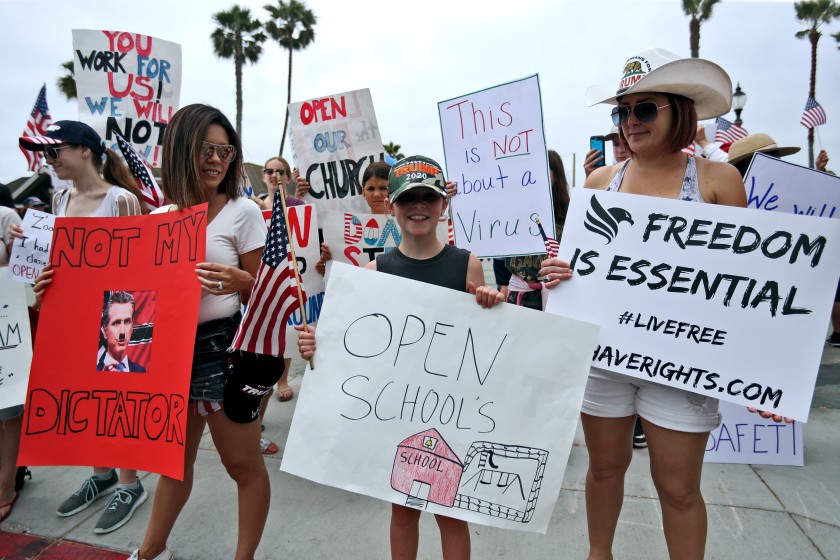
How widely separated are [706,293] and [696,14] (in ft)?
78.8

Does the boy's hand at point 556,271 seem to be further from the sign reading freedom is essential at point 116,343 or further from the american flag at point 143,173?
the american flag at point 143,173

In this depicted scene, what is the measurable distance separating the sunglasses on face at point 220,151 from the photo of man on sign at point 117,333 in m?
0.64

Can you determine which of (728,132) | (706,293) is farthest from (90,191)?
(728,132)

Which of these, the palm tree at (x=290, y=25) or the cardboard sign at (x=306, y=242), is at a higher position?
the palm tree at (x=290, y=25)

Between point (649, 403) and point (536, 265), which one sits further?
point (536, 265)

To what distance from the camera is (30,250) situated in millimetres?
2709

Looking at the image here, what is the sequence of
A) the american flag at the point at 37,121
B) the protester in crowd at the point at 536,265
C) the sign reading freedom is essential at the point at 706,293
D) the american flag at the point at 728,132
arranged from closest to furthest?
the sign reading freedom is essential at the point at 706,293, the protester in crowd at the point at 536,265, the american flag at the point at 37,121, the american flag at the point at 728,132

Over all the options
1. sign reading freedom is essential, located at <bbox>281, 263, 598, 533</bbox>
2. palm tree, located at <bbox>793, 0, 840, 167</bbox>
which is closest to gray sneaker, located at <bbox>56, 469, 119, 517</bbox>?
sign reading freedom is essential, located at <bbox>281, 263, 598, 533</bbox>

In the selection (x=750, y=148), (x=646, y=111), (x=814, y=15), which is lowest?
(x=646, y=111)

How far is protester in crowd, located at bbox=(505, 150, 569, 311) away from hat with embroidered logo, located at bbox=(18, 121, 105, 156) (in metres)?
2.64

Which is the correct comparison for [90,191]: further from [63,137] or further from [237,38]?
[237,38]

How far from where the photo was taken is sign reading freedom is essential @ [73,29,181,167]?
3697mm

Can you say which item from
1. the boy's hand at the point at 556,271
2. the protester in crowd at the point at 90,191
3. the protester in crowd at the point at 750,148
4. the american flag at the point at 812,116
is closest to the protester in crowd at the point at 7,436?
the protester in crowd at the point at 90,191

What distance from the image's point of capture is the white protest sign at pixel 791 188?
8.20ft
